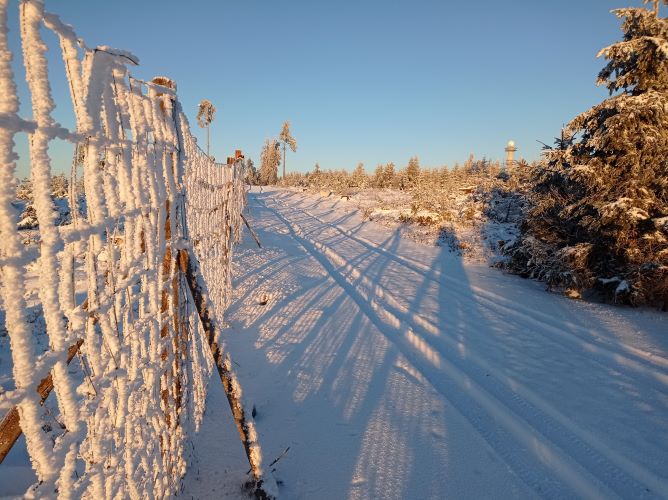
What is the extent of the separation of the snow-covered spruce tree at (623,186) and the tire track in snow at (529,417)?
12.5 feet

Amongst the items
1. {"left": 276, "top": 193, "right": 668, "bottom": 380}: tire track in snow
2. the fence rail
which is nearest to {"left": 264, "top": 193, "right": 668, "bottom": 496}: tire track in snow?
{"left": 276, "top": 193, "right": 668, "bottom": 380}: tire track in snow

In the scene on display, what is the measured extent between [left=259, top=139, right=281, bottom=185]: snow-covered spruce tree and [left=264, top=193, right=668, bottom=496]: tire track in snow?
67.3 metres

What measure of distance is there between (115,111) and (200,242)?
7.89 ft

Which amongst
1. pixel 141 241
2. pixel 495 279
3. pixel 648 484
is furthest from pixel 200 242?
pixel 495 279

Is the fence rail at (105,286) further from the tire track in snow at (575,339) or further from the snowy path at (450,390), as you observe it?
the tire track in snow at (575,339)

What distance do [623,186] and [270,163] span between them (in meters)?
70.5

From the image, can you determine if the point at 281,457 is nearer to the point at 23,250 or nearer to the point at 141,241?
the point at 141,241

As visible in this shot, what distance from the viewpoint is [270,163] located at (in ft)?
239

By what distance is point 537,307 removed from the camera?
6.20 metres

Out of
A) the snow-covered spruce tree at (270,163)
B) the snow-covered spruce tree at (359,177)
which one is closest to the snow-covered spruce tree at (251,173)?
the snow-covered spruce tree at (270,163)

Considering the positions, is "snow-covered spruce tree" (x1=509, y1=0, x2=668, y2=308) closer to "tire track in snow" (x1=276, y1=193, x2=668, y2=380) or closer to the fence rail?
"tire track in snow" (x1=276, y1=193, x2=668, y2=380)

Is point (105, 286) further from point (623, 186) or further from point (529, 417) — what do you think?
point (623, 186)

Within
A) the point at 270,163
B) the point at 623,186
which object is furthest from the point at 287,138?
the point at 623,186

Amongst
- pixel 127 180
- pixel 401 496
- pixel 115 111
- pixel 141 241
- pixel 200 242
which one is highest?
pixel 115 111
